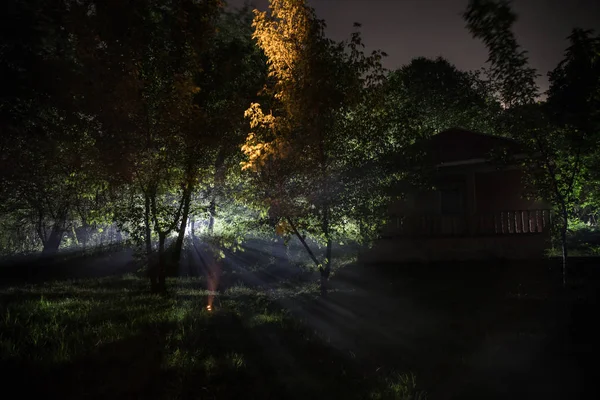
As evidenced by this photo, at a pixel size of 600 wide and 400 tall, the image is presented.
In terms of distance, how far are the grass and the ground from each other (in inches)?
0.8

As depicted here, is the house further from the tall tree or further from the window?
the tall tree

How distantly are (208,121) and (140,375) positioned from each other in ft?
24.4

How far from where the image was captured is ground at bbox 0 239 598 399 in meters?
4.46

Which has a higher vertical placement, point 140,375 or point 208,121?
point 208,121

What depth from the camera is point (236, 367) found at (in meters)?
4.95

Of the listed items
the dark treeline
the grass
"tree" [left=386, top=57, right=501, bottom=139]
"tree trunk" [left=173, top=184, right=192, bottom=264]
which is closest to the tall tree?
the dark treeline

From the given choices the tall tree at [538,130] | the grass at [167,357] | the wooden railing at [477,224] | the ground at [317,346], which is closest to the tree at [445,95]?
the wooden railing at [477,224]

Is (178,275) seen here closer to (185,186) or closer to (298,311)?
(185,186)

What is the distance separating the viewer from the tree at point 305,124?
8.61m

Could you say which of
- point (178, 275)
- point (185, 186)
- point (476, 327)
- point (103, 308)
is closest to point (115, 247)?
point (178, 275)

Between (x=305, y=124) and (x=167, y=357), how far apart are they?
19.6 ft

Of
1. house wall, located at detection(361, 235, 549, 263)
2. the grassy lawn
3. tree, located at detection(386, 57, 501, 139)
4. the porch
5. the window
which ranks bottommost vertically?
the grassy lawn

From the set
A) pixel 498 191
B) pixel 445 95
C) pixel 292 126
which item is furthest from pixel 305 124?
pixel 445 95

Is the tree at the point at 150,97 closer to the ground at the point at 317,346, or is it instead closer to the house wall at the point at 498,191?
the ground at the point at 317,346
